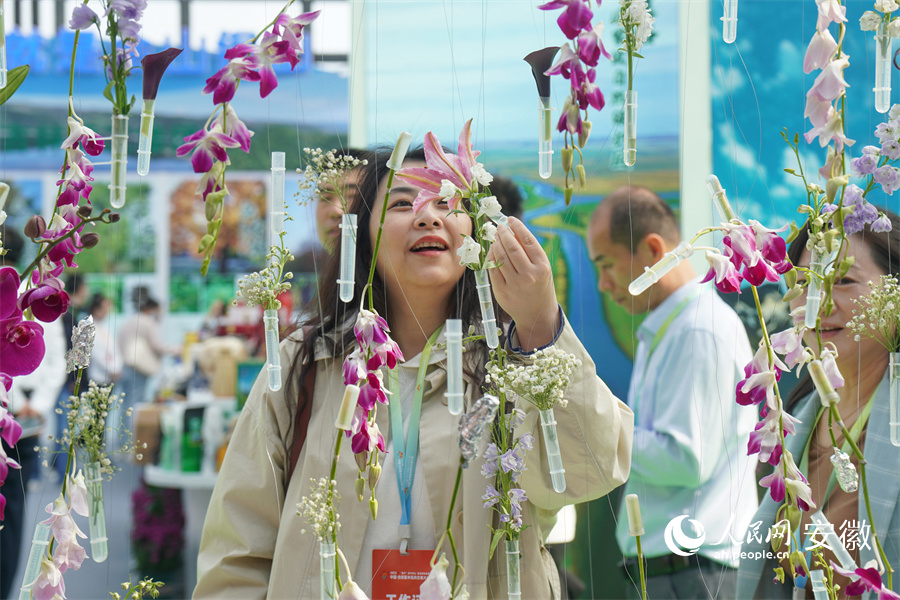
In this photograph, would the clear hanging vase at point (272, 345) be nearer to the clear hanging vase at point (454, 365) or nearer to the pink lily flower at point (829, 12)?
the clear hanging vase at point (454, 365)

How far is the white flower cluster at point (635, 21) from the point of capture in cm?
71

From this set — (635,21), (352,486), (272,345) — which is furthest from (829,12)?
(352,486)

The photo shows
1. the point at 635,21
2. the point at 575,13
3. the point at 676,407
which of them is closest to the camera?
the point at 575,13

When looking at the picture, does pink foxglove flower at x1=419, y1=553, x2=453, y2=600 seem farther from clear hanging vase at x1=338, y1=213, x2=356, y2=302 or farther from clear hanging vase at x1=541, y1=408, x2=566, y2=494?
clear hanging vase at x1=338, y1=213, x2=356, y2=302

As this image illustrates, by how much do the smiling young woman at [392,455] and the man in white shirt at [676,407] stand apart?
369 mm

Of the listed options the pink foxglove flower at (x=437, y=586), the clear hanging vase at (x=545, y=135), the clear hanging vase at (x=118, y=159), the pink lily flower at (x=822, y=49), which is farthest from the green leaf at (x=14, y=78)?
the pink lily flower at (x=822, y=49)

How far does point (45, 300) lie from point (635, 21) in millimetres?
584

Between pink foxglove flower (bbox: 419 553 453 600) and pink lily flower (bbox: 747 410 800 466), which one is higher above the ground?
pink lily flower (bbox: 747 410 800 466)

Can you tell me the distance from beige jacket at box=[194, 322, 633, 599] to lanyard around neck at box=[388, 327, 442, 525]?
0.04 feet

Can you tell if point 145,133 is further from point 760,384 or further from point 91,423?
point 760,384

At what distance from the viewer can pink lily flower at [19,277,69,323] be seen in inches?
27.1

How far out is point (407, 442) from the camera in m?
0.93

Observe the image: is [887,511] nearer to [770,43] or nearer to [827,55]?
[827,55]

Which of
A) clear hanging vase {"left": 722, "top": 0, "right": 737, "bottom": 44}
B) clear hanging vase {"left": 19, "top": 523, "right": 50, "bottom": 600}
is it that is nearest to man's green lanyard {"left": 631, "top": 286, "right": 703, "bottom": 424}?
clear hanging vase {"left": 722, "top": 0, "right": 737, "bottom": 44}
